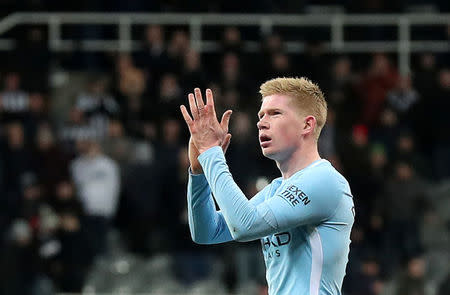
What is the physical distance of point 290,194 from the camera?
4.64 metres

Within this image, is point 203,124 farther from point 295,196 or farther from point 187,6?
point 187,6

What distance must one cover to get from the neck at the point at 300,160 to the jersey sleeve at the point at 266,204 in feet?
0.50

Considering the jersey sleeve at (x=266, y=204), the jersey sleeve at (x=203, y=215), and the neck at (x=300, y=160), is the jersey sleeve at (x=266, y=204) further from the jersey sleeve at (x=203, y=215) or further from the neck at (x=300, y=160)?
the jersey sleeve at (x=203, y=215)

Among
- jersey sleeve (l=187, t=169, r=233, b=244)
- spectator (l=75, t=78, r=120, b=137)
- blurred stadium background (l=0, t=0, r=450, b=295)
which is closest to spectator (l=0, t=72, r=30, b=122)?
blurred stadium background (l=0, t=0, r=450, b=295)

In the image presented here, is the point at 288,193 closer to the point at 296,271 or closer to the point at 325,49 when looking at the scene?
the point at 296,271

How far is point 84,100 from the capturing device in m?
15.3

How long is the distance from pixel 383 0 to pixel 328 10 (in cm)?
105

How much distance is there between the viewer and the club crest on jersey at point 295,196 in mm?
4621

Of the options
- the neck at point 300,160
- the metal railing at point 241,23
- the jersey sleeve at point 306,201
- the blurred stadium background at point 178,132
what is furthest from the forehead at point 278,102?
the metal railing at point 241,23

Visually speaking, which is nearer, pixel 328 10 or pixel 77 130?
pixel 77 130

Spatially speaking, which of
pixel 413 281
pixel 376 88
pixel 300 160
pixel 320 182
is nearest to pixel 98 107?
pixel 376 88

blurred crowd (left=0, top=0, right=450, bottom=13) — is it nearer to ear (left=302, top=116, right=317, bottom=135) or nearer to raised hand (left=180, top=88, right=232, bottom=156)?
ear (left=302, top=116, right=317, bottom=135)

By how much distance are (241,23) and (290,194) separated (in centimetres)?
1260

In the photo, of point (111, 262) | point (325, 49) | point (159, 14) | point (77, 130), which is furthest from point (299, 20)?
point (111, 262)
